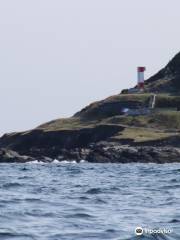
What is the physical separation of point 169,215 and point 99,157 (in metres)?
160

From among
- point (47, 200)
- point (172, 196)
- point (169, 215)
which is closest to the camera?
point (169, 215)

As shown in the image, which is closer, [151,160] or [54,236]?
[54,236]

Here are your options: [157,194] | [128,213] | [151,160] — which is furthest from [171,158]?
[128,213]

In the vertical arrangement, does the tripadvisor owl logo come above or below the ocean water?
above

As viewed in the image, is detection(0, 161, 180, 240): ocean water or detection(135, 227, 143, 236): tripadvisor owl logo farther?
detection(0, 161, 180, 240): ocean water

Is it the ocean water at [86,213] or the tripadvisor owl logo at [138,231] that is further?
the ocean water at [86,213]

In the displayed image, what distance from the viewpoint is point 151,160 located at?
629ft

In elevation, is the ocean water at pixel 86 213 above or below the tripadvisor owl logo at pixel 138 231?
below

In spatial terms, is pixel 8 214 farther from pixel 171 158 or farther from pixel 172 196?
pixel 171 158

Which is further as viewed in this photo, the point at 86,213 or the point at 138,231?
the point at 86,213

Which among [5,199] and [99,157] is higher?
[5,199]

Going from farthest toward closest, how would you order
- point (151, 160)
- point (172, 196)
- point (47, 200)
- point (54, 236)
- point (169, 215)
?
1. point (151, 160)
2. point (172, 196)
3. point (47, 200)
4. point (169, 215)
5. point (54, 236)

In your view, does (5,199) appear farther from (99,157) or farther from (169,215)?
(99,157)

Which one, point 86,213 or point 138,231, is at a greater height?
point 138,231
